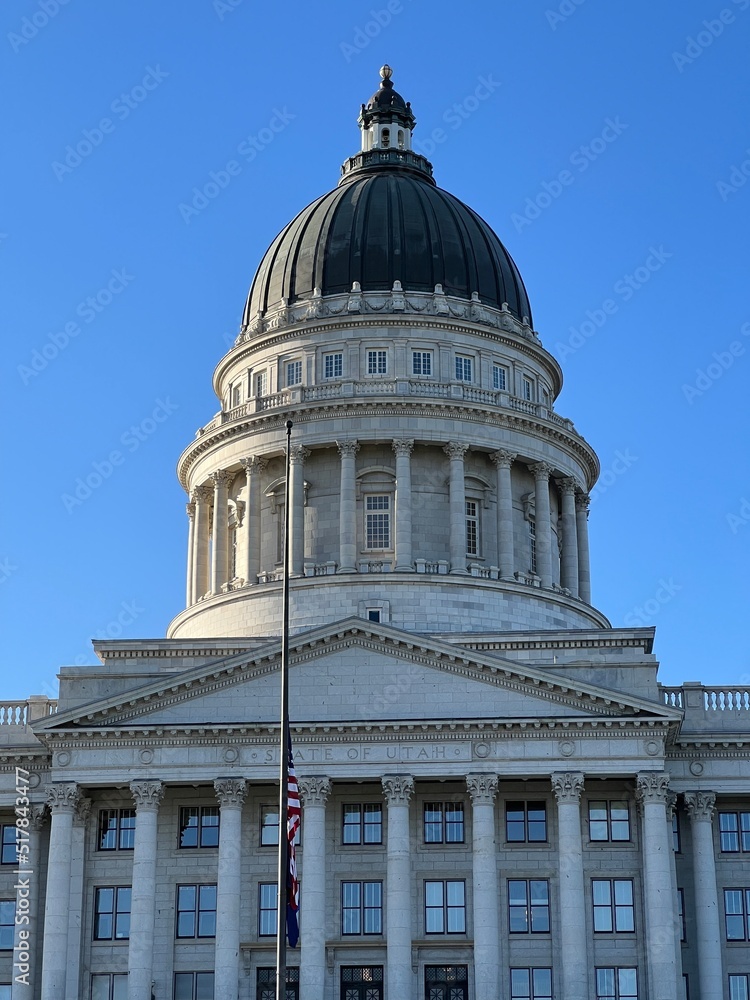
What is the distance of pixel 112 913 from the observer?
58.4 metres

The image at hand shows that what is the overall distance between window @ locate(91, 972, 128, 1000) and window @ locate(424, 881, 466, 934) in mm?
9943

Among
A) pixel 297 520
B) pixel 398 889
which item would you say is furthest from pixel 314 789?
pixel 297 520

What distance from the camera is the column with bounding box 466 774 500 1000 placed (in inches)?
2156

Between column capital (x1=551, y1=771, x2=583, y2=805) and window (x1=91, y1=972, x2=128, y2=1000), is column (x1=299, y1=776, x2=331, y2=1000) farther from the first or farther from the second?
column capital (x1=551, y1=771, x2=583, y2=805)

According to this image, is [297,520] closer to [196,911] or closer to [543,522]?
[543,522]

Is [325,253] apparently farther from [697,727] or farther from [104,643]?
[697,727]

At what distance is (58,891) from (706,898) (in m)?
21.0

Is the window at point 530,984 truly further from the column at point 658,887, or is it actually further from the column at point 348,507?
the column at point 348,507

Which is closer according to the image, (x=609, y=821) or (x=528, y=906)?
(x=528, y=906)

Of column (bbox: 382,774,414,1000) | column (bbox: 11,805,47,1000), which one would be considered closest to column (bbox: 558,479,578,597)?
column (bbox: 382,774,414,1000)

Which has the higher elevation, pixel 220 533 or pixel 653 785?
pixel 220 533

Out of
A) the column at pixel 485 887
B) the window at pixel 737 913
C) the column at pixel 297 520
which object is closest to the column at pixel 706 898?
the window at pixel 737 913

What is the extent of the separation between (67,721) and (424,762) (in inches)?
454

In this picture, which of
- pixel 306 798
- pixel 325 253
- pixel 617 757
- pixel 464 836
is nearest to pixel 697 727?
pixel 617 757
